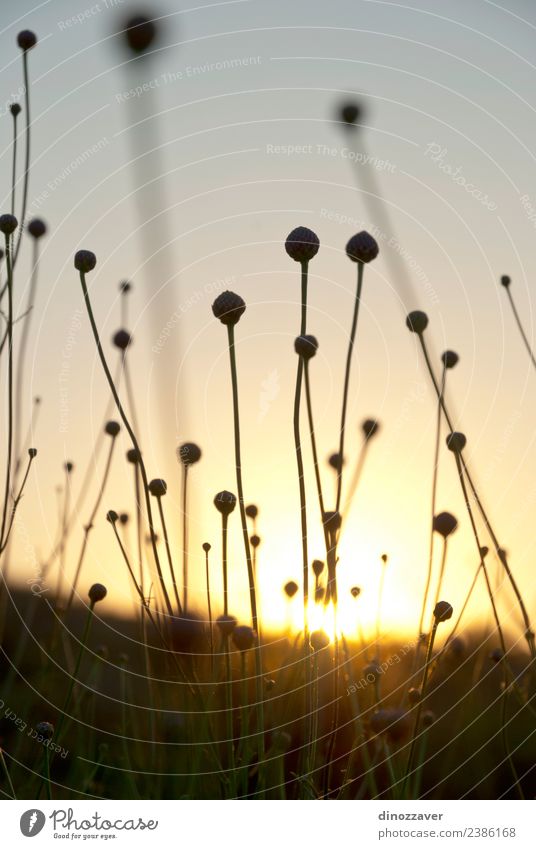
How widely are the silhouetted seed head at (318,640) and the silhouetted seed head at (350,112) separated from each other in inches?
43.0

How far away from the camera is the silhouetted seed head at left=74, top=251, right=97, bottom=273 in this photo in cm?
151

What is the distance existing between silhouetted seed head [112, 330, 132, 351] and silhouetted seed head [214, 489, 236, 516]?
56 centimetres

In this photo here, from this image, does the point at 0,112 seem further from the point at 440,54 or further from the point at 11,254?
the point at 440,54

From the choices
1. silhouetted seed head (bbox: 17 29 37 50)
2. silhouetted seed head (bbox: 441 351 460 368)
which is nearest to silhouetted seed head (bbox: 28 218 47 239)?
silhouetted seed head (bbox: 17 29 37 50)

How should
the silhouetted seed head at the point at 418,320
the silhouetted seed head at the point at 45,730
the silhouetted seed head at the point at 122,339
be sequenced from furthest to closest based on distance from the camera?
the silhouetted seed head at the point at 122,339, the silhouetted seed head at the point at 418,320, the silhouetted seed head at the point at 45,730

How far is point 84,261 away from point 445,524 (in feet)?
2.62

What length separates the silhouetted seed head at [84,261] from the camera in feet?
4.96

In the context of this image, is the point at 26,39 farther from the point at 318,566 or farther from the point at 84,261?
the point at 318,566

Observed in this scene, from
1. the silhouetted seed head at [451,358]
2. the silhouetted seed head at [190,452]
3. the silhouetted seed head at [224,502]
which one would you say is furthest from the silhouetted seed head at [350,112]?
the silhouetted seed head at [224,502]

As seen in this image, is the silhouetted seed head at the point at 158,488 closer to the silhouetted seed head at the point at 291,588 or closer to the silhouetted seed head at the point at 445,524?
the silhouetted seed head at the point at 291,588

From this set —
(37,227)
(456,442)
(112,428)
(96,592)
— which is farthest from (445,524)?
(37,227)

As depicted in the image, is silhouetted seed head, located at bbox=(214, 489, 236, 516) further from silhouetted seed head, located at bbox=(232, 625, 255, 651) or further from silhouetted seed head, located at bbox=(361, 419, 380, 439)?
silhouetted seed head, located at bbox=(361, 419, 380, 439)

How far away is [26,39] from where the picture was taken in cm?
177
